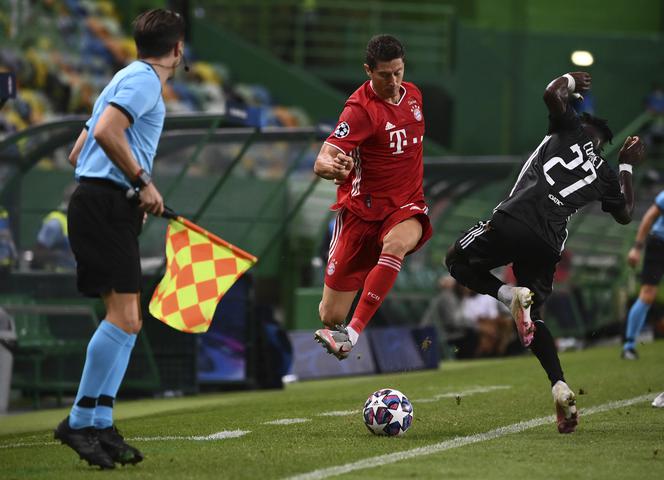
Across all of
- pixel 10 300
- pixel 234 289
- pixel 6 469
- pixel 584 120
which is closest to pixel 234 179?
pixel 234 289

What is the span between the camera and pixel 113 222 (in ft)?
21.7

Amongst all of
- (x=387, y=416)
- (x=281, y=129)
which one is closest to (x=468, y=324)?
(x=281, y=129)

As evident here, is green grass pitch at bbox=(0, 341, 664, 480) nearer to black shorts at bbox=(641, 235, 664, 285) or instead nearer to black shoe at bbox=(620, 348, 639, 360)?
black shorts at bbox=(641, 235, 664, 285)

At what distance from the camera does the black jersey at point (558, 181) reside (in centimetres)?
851

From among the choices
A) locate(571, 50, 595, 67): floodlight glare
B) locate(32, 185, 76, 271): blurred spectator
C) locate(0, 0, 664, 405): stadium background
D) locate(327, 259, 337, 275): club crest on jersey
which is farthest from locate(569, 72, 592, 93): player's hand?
locate(571, 50, 595, 67): floodlight glare

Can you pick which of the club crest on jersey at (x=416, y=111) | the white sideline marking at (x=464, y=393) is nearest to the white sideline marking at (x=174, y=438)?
the club crest on jersey at (x=416, y=111)

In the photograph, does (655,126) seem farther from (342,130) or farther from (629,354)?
(342,130)

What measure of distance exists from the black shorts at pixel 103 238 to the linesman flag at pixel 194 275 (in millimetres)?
480

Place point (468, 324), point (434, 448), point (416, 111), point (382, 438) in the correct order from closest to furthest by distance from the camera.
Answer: point (434, 448) → point (382, 438) → point (416, 111) → point (468, 324)

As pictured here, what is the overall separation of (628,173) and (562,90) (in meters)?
0.93

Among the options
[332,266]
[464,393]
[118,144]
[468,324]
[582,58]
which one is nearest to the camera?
[118,144]

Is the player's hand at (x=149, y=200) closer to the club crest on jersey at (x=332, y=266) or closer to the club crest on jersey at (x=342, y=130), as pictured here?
the club crest on jersey at (x=342, y=130)

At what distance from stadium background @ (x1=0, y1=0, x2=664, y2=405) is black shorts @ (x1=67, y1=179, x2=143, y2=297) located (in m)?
5.57

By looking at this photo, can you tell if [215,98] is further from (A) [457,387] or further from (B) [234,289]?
(A) [457,387]
